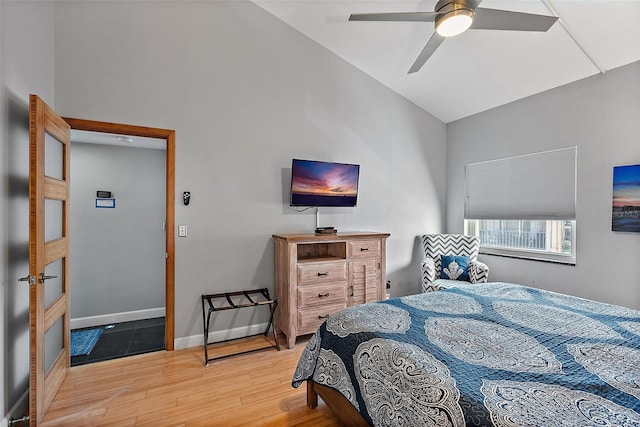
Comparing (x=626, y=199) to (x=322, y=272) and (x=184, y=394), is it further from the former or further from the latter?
(x=184, y=394)

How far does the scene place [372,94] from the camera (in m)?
3.91

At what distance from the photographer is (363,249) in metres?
3.29

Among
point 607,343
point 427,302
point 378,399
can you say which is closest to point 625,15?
point 607,343

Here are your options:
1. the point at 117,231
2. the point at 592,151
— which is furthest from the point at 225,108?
the point at 592,151

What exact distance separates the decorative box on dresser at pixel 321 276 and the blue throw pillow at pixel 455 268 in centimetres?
94

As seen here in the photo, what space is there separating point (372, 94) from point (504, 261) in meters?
2.78

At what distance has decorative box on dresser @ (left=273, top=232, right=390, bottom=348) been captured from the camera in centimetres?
292

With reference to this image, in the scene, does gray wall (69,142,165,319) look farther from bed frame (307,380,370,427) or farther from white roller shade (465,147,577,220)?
white roller shade (465,147,577,220)

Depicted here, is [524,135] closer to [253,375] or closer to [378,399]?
[378,399]

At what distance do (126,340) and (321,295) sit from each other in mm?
2124

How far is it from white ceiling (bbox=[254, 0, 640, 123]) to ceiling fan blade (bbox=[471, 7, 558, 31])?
625 mm

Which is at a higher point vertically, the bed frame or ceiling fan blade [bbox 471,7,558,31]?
ceiling fan blade [bbox 471,7,558,31]

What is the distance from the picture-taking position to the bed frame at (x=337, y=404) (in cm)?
153

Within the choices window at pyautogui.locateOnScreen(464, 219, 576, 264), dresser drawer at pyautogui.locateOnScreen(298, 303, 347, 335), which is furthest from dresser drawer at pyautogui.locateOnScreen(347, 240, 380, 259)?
window at pyautogui.locateOnScreen(464, 219, 576, 264)
